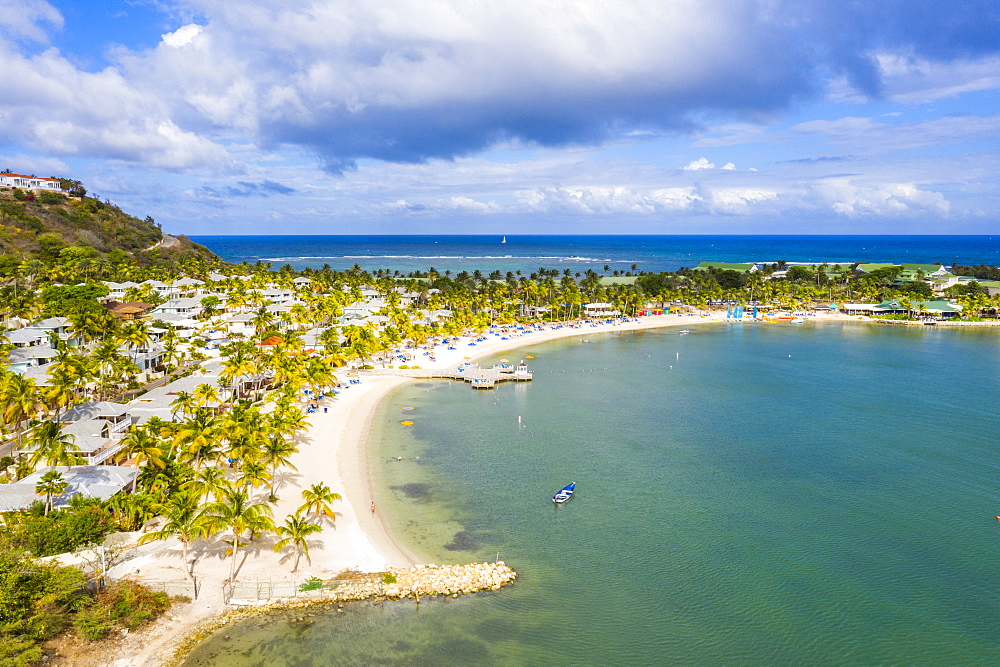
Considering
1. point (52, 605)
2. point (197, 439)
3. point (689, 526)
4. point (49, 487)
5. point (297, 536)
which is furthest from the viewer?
point (197, 439)

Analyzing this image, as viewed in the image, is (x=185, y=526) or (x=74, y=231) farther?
(x=74, y=231)

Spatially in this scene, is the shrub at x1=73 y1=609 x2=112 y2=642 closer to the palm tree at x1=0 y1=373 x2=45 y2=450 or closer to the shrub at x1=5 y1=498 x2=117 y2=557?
the shrub at x1=5 y1=498 x2=117 y2=557

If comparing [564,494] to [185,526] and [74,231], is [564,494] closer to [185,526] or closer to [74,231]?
[185,526]

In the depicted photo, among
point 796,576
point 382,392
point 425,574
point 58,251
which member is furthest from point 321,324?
point 796,576

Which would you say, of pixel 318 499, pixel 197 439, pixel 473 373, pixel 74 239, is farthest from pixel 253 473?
pixel 74 239

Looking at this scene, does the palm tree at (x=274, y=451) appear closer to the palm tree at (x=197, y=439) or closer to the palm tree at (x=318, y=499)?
the palm tree at (x=197, y=439)

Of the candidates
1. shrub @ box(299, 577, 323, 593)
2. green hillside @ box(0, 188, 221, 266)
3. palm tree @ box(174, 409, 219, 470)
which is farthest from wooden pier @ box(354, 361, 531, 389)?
green hillside @ box(0, 188, 221, 266)
